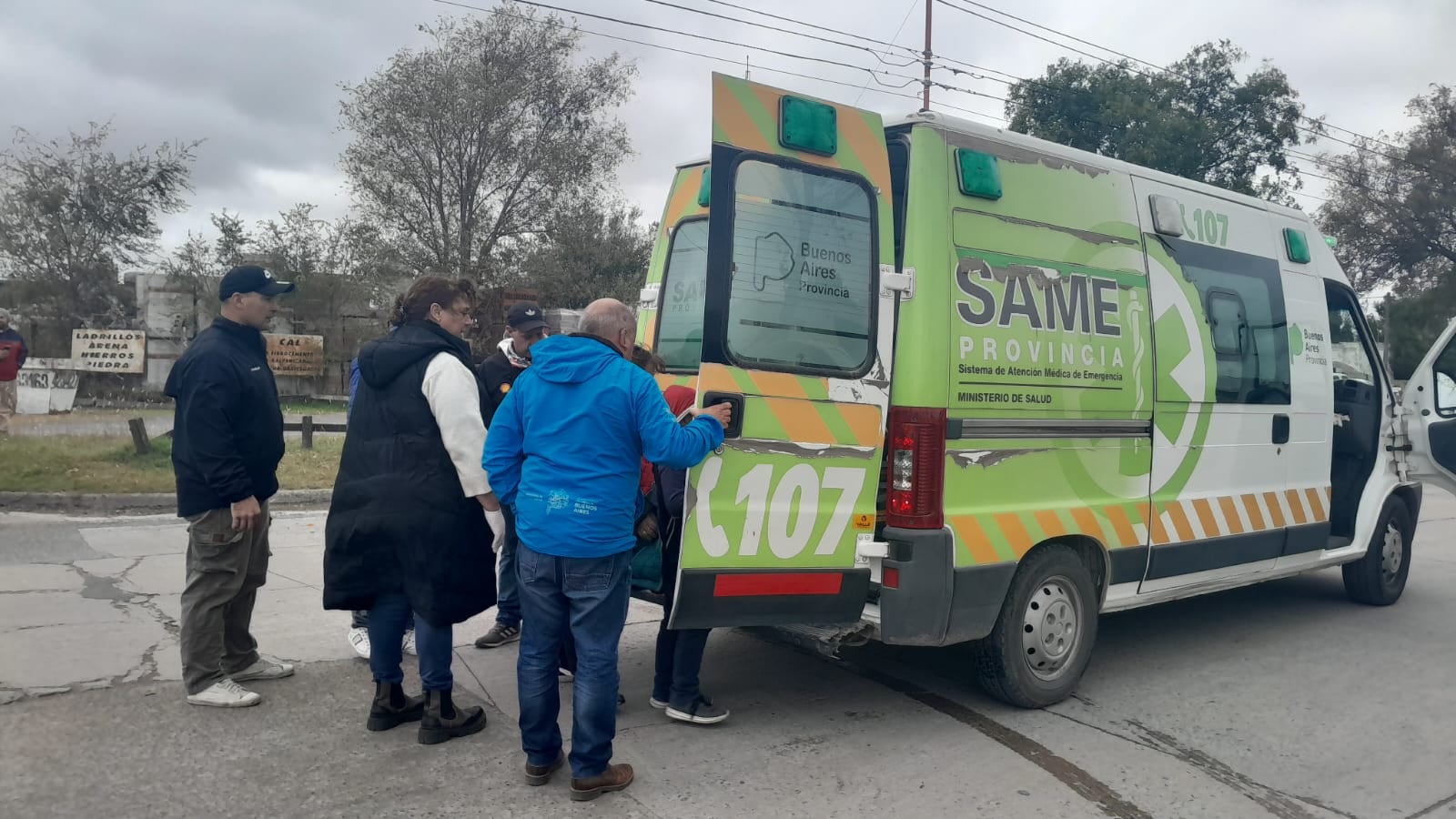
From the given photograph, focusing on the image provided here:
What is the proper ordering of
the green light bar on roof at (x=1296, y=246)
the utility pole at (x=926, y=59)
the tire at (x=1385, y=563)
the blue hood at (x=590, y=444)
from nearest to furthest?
the blue hood at (x=590, y=444)
the green light bar on roof at (x=1296, y=246)
the tire at (x=1385, y=563)
the utility pole at (x=926, y=59)

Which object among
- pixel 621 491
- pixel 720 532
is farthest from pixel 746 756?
pixel 621 491

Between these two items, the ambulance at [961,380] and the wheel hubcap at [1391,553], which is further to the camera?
the wheel hubcap at [1391,553]

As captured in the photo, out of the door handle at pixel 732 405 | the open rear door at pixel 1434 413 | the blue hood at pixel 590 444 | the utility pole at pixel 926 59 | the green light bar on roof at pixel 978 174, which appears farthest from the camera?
the utility pole at pixel 926 59

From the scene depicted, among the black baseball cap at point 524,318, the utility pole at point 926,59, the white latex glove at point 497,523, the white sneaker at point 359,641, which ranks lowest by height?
the white sneaker at point 359,641

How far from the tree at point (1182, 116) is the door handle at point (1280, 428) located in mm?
26102

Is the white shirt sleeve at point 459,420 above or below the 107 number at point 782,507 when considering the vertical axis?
above

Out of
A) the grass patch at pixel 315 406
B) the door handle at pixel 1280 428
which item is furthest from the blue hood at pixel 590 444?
the grass patch at pixel 315 406

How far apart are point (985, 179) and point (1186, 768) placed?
2.48 m

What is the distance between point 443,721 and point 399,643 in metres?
0.36

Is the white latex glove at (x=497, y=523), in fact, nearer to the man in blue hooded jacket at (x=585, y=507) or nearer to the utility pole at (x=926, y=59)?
the man in blue hooded jacket at (x=585, y=507)

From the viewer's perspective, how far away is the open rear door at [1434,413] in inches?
242

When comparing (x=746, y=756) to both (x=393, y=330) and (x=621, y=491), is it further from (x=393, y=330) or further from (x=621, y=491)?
(x=393, y=330)

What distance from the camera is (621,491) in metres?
3.61

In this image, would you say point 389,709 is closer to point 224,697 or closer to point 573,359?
point 224,697
